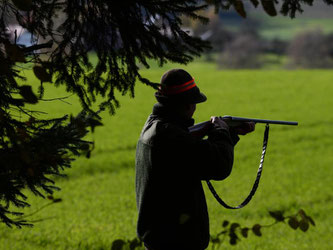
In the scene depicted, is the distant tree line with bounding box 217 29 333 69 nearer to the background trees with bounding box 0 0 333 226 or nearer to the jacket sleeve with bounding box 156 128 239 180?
the background trees with bounding box 0 0 333 226

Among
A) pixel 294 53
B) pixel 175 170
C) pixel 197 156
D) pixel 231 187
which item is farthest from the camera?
pixel 294 53

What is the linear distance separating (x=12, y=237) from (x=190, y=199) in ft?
17.1

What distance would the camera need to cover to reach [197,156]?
2.70 meters

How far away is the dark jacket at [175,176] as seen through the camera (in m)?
2.73

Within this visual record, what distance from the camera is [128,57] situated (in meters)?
3.56

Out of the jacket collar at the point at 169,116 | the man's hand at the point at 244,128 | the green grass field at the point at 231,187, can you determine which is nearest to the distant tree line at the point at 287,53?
the green grass field at the point at 231,187

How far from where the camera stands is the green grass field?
716cm

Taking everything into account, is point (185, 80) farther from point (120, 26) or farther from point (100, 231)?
point (100, 231)

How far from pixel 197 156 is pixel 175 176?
0.24 meters

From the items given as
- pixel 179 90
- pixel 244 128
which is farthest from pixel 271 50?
pixel 179 90

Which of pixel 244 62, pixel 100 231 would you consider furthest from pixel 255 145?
pixel 244 62

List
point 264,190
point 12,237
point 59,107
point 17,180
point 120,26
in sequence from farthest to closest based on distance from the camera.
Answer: point 59,107 < point 264,190 < point 12,237 < point 120,26 < point 17,180

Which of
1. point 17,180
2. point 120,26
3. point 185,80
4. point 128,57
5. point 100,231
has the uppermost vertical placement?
point 120,26

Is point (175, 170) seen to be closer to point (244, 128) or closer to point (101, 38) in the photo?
point (244, 128)
